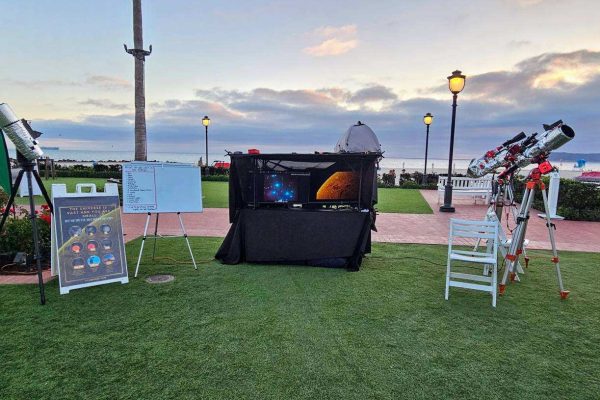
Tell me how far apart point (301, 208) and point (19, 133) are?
378 centimetres

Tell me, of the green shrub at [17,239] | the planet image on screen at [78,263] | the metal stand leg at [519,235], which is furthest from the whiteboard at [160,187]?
the metal stand leg at [519,235]

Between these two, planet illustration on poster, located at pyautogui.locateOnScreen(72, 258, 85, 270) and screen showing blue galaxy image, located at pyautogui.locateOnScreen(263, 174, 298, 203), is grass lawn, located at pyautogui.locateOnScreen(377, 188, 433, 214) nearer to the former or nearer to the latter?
screen showing blue galaxy image, located at pyautogui.locateOnScreen(263, 174, 298, 203)

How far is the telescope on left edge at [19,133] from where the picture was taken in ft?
11.6

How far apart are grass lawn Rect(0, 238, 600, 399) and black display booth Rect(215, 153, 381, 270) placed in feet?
1.95

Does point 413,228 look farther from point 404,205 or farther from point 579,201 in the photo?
point 579,201

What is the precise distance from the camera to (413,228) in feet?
28.9

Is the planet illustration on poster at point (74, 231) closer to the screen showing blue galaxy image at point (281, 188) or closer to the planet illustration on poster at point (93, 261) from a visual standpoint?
the planet illustration on poster at point (93, 261)

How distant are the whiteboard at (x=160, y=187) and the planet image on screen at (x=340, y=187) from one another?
6.72 ft

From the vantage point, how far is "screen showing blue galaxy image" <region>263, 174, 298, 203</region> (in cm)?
549

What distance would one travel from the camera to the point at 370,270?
17.6 feet

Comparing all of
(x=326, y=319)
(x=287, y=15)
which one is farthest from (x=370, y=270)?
(x=287, y=15)

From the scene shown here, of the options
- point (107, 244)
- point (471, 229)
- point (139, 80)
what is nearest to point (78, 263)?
point (107, 244)

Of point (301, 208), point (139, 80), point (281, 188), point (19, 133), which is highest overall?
point (139, 80)

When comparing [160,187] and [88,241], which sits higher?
[160,187]
